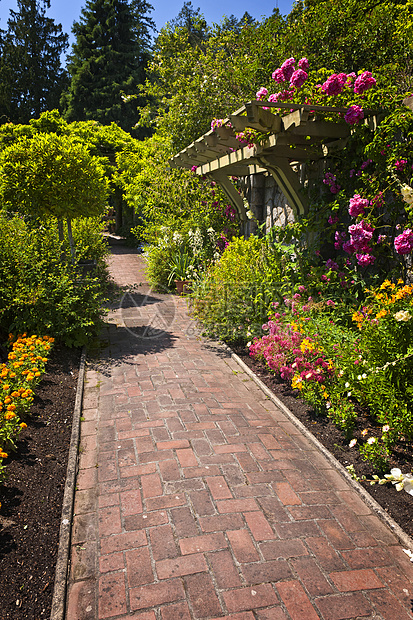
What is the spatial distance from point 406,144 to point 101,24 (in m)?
31.6

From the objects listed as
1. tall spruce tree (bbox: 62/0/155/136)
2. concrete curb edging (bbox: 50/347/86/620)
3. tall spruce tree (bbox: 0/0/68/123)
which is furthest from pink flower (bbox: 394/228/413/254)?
tall spruce tree (bbox: 0/0/68/123)

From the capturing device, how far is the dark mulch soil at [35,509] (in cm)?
195

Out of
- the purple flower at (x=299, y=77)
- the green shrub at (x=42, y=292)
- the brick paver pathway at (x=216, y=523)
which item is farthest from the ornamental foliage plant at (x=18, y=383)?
Answer: the purple flower at (x=299, y=77)

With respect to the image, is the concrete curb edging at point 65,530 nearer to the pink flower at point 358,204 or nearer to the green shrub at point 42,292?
the green shrub at point 42,292

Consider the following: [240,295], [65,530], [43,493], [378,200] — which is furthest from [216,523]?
[378,200]

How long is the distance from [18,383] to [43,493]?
1.33 m

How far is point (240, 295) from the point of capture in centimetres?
529

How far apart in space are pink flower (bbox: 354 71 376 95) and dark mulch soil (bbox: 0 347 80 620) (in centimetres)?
436

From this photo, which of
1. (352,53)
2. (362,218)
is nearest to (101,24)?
(352,53)

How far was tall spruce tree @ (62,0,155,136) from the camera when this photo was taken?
2602cm

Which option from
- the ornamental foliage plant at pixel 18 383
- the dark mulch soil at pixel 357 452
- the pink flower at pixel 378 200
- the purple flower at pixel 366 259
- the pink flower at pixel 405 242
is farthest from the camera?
the purple flower at pixel 366 259

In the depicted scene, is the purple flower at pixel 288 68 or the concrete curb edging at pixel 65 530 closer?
the concrete curb edging at pixel 65 530

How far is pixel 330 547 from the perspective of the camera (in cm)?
222

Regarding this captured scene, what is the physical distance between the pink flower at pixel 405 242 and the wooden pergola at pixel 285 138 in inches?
52.6
